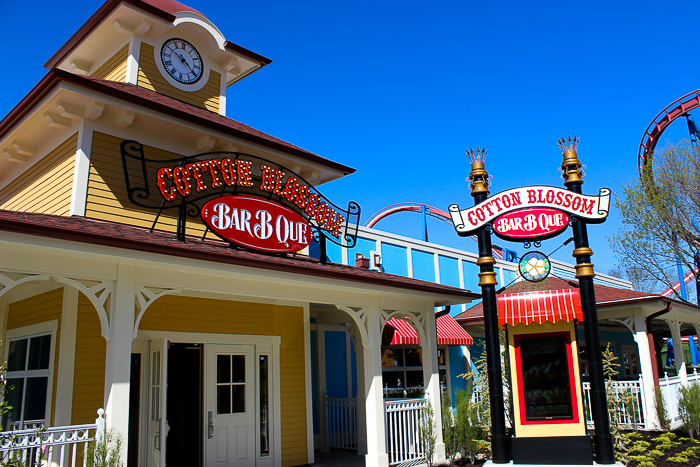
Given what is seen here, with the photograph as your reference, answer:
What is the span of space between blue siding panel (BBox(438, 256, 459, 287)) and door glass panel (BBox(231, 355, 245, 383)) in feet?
36.6

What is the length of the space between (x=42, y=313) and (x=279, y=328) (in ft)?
14.6

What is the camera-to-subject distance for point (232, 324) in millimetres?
10883

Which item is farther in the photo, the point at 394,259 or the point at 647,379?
the point at 394,259

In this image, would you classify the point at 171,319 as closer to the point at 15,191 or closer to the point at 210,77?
the point at 15,191

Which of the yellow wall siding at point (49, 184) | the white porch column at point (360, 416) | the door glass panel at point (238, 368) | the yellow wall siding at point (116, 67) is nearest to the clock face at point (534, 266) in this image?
the white porch column at point (360, 416)

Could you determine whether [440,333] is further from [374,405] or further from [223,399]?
[223,399]

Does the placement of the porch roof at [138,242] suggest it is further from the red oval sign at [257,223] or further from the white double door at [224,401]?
the white double door at [224,401]

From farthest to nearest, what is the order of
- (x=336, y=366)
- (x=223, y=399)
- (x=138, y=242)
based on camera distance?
(x=336, y=366), (x=223, y=399), (x=138, y=242)

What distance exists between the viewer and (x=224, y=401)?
1048 centimetres

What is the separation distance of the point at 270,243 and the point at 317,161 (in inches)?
145

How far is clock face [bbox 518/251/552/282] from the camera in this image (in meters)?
9.46

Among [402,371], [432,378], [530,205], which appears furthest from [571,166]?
[402,371]

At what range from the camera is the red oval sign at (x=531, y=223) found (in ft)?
31.0

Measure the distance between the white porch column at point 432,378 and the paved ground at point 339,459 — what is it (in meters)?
1.62
